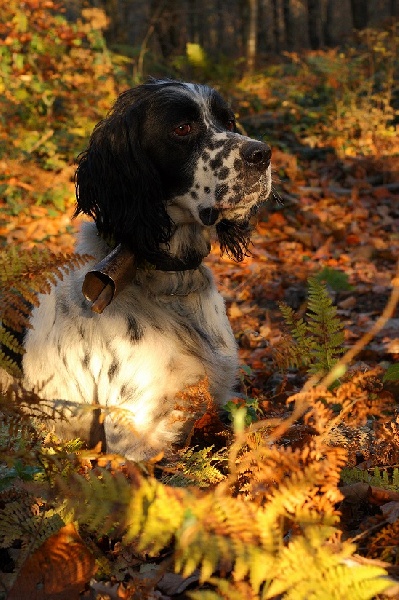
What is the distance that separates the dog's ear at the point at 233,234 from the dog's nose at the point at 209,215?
1.06 feet

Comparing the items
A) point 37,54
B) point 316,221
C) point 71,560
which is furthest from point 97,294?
point 37,54

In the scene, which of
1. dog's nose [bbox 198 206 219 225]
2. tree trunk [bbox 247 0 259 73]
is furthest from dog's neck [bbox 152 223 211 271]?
tree trunk [bbox 247 0 259 73]

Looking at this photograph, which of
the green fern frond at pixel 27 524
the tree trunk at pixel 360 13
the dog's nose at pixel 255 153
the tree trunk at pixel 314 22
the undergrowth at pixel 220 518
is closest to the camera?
the undergrowth at pixel 220 518

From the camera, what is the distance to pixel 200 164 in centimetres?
362

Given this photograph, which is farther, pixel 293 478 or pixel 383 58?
pixel 383 58

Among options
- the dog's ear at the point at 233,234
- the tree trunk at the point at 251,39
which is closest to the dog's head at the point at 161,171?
the dog's ear at the point at 233,234

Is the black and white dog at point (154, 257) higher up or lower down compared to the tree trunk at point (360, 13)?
higher up

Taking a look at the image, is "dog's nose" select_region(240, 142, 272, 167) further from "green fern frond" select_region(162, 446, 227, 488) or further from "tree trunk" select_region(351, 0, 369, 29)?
"tree trunk" select_region(351, 0, 369, 29)

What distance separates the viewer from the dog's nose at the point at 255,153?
11.6ft

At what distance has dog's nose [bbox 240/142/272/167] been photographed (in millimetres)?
3529

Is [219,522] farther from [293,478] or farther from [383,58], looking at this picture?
[383,58]

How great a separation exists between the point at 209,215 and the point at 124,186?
474mm

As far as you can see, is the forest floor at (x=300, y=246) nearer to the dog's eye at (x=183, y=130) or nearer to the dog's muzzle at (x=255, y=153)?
the dog's muzzle at (x=255, y=153)

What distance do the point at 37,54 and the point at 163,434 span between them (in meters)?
9.25
